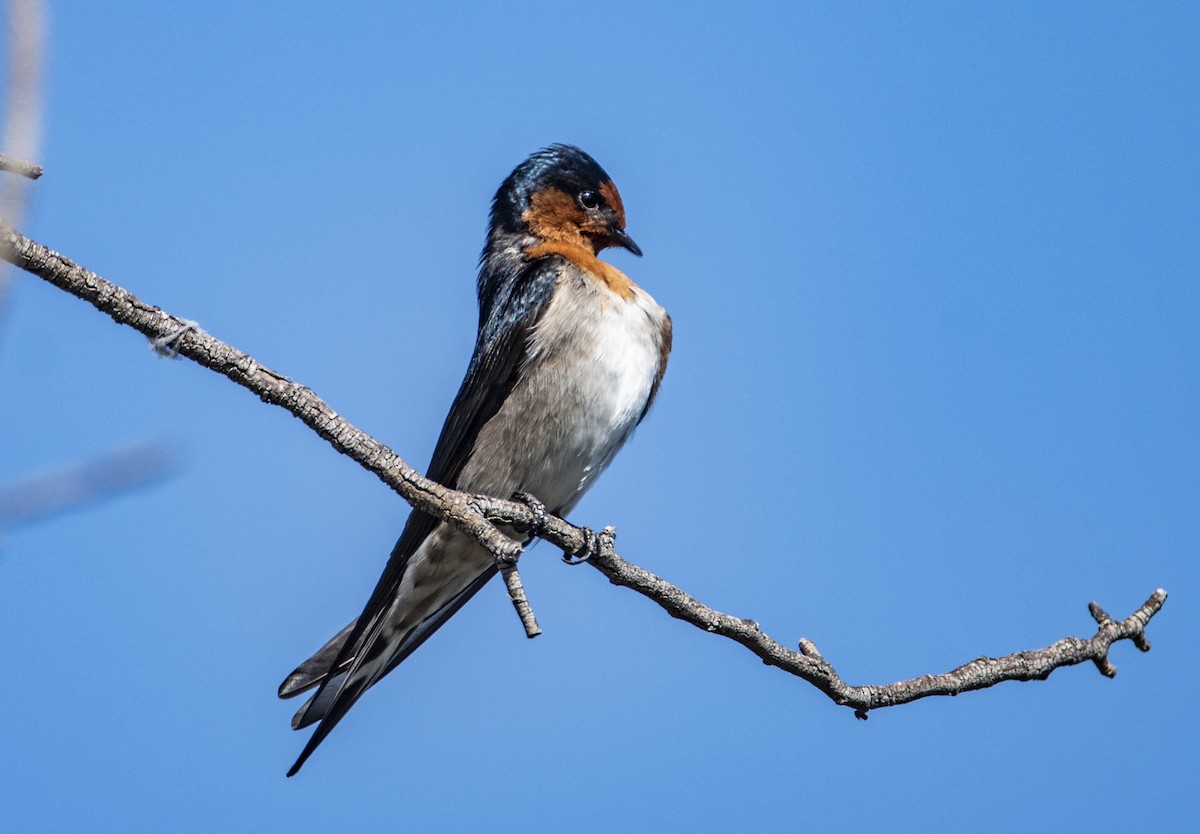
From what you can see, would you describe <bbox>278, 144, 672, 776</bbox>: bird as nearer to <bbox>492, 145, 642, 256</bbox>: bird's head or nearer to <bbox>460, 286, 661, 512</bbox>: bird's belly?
<bbox>460, 286, 661, 512</bbox>: bird's belly

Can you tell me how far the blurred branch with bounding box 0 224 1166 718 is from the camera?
115 inches

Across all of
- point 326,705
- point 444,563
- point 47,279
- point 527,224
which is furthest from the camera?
point 527,224

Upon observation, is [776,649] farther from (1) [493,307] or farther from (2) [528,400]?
A: (1) [493,307]

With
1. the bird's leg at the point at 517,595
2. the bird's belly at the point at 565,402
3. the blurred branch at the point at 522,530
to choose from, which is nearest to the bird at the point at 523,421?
the bird's belly at the point at 565,402

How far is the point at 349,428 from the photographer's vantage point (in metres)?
3.39

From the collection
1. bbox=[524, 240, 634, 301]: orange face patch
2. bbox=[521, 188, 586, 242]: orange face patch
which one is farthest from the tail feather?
bbox=[521, 188, 586, 242]: orange face patch

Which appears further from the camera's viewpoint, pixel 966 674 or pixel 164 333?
pixel 966 674

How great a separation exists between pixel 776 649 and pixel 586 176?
3.72m

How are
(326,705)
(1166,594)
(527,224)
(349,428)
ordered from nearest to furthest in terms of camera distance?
(349,428) → (1166,594) → (326,705) → (527,224)

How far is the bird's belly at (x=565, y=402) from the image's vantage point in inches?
228

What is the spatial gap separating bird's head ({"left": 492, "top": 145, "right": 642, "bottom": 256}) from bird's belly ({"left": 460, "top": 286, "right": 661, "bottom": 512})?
0.99 m

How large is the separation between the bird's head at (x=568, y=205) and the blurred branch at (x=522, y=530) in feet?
8.19

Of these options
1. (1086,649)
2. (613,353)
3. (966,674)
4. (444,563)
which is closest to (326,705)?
(444,563)

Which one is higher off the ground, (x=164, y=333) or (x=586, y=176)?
(x=586, y=176)
